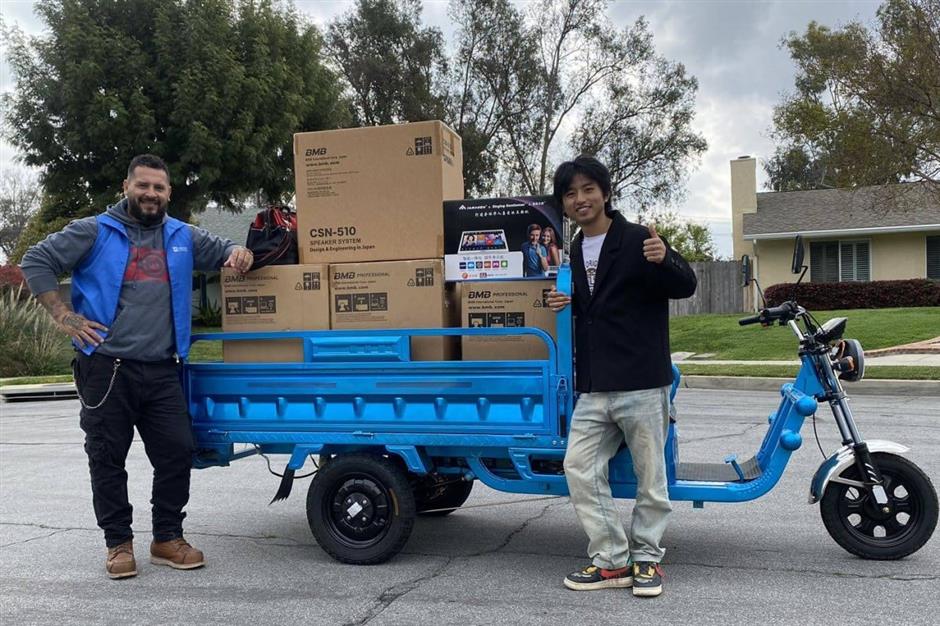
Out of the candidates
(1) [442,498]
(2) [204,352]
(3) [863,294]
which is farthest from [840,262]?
(1) [442,498]

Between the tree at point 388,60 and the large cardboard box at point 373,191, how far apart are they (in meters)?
26.5

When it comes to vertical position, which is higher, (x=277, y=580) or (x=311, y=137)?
(x=311, y=137)

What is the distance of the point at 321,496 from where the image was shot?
15.3 feet

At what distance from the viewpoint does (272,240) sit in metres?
4.95

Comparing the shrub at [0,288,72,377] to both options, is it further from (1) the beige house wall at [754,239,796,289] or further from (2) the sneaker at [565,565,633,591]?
(1) the beige house wall at [754,239,796,289]

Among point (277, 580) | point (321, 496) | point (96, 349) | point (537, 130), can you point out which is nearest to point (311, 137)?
point (96, 349)

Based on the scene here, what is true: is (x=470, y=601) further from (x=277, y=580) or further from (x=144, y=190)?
(x=144, y=190)

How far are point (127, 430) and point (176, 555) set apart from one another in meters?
0.71

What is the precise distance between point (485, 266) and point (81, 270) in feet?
6.83

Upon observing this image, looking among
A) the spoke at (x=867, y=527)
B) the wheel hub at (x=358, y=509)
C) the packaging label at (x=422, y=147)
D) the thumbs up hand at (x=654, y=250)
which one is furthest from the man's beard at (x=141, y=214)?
the spoke at (x=867, y=527)

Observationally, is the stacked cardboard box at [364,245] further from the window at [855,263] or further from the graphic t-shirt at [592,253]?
the window at [855,263]

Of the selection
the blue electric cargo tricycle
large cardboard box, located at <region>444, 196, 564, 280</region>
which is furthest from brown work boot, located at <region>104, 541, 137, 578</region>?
large cardboard box, located at <region>444, 196, 564, 280</region>

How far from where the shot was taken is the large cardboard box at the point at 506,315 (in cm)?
453

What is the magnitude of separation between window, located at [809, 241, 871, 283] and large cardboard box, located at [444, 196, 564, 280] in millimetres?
25894
